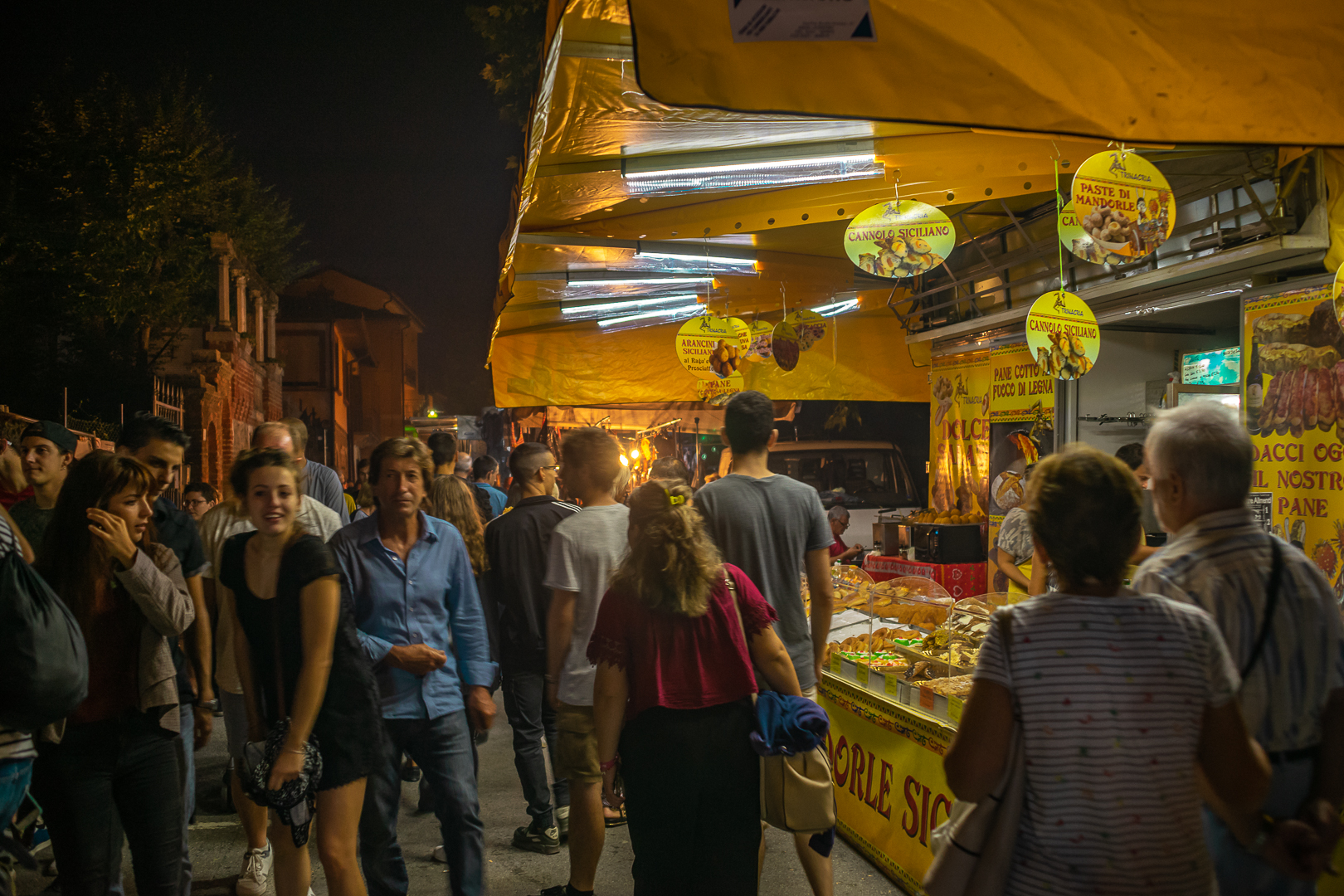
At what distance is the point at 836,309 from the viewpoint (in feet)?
34.3

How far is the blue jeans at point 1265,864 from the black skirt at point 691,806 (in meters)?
1.28

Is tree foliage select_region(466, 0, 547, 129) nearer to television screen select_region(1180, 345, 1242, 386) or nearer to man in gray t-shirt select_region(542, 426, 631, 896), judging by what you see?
television screen select_region(1180, 345, 1242, 386)

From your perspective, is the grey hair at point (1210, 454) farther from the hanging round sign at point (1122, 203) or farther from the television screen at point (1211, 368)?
the television screen at point (1211, 368)

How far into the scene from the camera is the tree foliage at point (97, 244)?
1866 cm

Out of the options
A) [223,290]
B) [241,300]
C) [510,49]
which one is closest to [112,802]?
[510,49]

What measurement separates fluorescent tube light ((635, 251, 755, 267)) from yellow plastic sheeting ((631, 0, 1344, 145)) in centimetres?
562

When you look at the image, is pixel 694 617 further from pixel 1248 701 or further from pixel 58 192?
pixel 58 192

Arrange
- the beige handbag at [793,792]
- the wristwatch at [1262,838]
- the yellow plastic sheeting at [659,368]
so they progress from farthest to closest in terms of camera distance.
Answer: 1. the yellow plastic sheeting at [659,368]
2. the beige handbag at [793,792]
3. the wristwatch at [1262,838]

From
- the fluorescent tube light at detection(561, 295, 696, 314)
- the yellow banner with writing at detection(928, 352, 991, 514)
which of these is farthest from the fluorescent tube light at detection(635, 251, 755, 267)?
the yellow banner with writing at detection(928, 352, 991, 514)

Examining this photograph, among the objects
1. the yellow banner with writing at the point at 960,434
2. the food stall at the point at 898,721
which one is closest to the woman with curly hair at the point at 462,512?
the food stall at the point at 898,721

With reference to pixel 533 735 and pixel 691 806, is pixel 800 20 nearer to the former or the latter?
pixel 691 806

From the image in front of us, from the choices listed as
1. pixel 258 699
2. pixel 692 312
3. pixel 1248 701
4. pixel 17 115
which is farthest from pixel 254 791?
pixel 17 115

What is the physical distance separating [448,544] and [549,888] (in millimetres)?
1770

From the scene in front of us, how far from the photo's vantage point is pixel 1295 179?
5043mm
